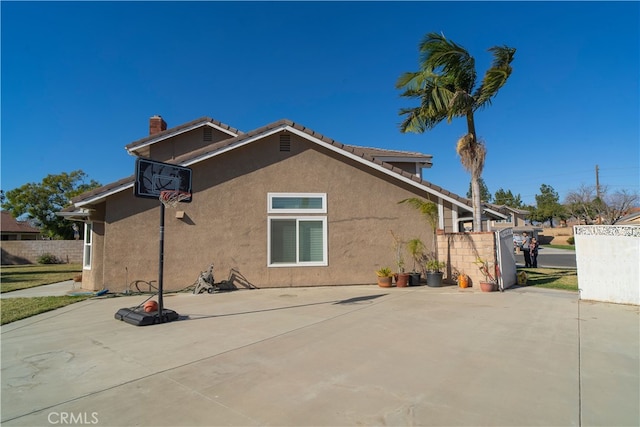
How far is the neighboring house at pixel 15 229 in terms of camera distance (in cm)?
3806

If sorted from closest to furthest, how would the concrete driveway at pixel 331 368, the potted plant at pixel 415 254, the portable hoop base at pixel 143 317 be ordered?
the concrete driveway at pixel 331 368, the portable hoop base at pixel 143 317, the potted plant at pixel 415 254

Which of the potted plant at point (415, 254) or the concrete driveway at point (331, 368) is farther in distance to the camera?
the potted plant at point (415, 254)

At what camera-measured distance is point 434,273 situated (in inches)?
440

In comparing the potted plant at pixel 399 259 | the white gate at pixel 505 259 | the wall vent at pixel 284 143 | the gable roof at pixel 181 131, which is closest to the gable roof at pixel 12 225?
the gable roof at pixel 181 131

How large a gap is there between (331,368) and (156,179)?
547cm

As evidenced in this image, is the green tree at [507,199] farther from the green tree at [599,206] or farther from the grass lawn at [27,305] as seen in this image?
the grass lawn at [27,305]

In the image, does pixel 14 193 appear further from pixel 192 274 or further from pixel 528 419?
pixel 528 419

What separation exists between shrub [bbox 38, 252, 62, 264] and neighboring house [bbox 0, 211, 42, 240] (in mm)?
13845

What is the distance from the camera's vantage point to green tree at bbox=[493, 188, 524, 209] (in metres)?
81.1

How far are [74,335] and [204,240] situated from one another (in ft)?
16.9

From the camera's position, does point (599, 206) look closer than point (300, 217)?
No

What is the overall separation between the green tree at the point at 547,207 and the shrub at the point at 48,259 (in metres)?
72.4

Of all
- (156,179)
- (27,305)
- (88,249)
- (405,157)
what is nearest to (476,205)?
(405,157)

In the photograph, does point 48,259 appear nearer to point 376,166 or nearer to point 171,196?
point 171,196
